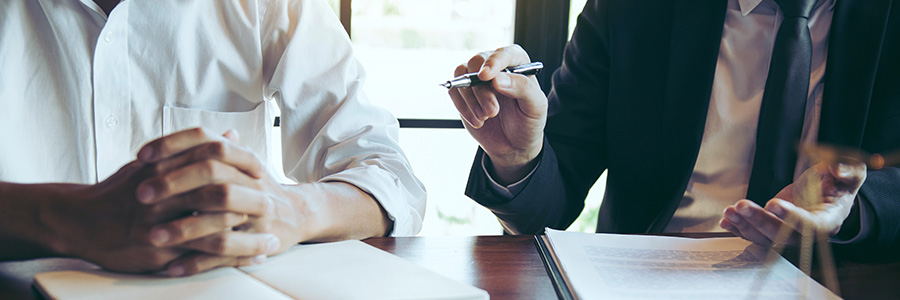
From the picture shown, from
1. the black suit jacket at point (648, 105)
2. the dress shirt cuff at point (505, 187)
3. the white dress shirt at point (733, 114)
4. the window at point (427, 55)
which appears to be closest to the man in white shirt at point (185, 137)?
the dress shirt cuff at point (505, 187)

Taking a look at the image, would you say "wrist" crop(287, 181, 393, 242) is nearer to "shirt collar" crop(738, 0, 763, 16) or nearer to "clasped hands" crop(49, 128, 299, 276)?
"clasped hands" crop(49, 128, 299, 276)

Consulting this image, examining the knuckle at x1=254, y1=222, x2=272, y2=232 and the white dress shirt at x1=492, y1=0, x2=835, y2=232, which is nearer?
the knuckle at x1=254, y1=222, x2=272, y2=232

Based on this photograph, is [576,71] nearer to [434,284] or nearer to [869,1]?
[869,1]

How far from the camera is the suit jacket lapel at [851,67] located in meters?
1.01

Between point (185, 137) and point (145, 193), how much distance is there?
0.23 ft

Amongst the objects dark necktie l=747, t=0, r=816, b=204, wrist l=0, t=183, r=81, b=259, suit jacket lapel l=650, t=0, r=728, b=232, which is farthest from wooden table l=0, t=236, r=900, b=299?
suit jacket lapel l=650, t=0, r=728, b=232

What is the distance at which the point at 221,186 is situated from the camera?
580 millimetres

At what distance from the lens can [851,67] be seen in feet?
3.38

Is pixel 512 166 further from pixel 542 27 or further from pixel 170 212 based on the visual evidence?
pixel 542 27

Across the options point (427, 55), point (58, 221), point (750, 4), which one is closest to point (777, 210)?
point (750, 4)

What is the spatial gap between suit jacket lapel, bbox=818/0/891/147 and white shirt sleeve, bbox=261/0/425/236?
75 cm

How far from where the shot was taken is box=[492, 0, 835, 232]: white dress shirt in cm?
116

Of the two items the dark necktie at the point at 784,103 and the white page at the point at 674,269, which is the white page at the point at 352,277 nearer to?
the white page at the point at 674,269

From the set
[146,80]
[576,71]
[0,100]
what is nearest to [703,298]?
[576,71]
